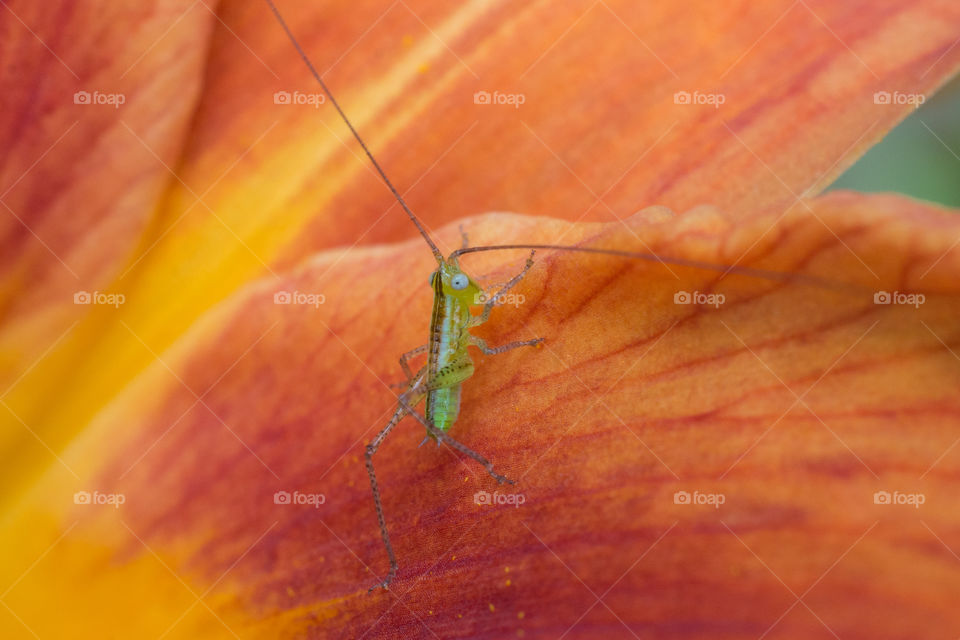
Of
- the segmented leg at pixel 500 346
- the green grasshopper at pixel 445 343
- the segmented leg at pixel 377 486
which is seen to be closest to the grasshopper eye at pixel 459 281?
the green grasshopper at pixel 445 343

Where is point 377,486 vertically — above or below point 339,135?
below

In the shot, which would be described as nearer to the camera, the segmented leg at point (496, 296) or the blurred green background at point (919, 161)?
the segmented leg at point (496, 296)

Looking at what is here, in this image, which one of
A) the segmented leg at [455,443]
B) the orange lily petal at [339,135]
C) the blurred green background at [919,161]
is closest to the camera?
the segmented leg at [455,443]

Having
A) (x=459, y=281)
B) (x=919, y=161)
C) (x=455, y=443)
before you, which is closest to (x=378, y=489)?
(x=455, y=443)

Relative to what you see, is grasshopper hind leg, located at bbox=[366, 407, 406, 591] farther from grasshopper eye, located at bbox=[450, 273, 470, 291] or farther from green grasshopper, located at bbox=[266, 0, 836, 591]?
grasshopper eye, located at bbox=[450, 273, 470, 291]

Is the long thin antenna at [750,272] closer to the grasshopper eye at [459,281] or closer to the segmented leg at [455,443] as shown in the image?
the segmented leg at [455,443]

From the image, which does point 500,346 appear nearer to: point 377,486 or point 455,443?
point 455,443

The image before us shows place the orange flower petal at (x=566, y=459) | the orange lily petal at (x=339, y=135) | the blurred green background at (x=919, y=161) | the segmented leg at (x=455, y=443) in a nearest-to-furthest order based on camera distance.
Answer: the orange flower petal at (x=566, y=459), the segmented leg at (x=455, y=443), the orange lily petal at (x=339, y=135), the blurred green background at (x=919, y=161)
